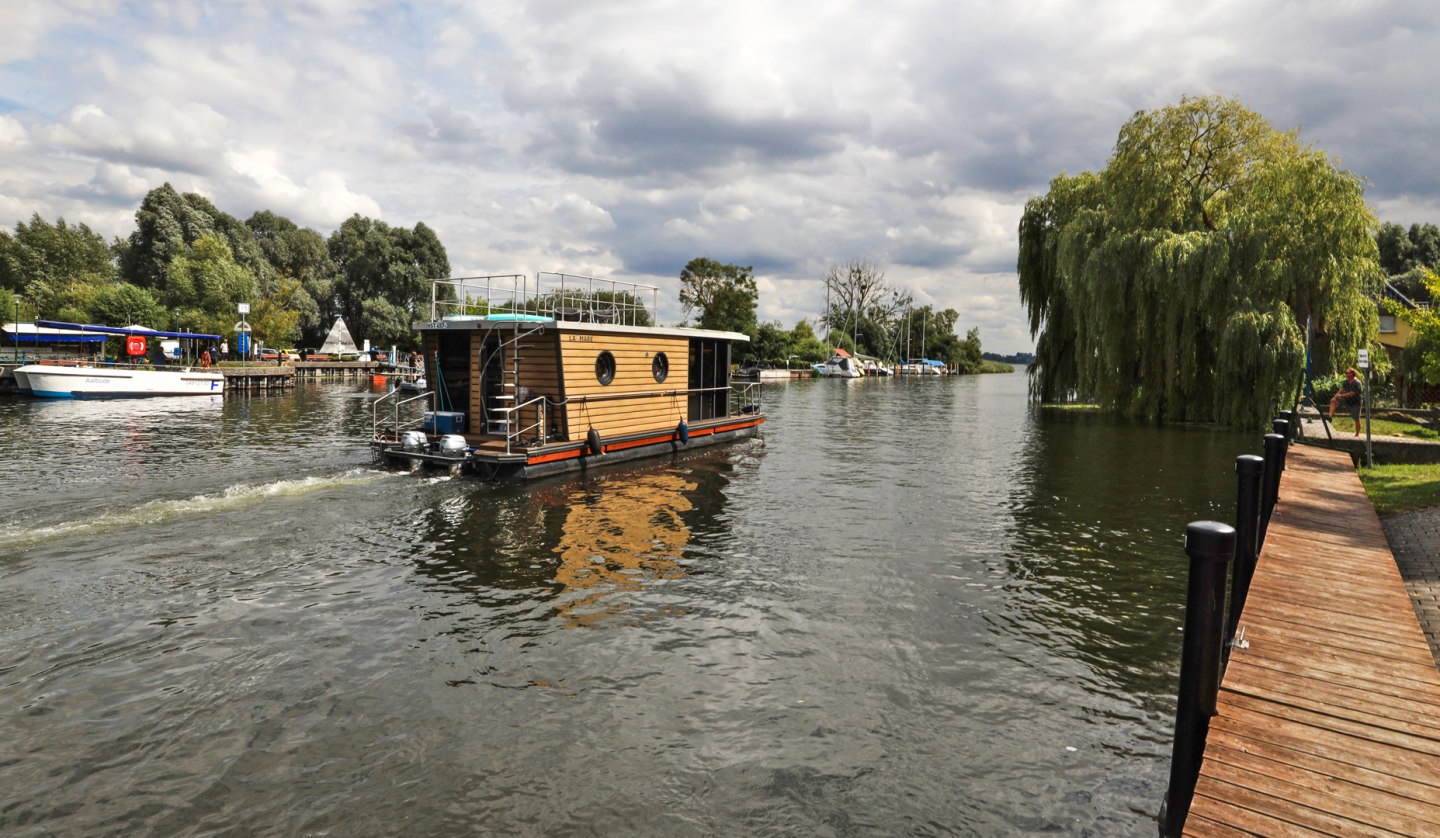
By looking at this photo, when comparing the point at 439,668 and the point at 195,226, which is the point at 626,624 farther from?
the point at 195,226

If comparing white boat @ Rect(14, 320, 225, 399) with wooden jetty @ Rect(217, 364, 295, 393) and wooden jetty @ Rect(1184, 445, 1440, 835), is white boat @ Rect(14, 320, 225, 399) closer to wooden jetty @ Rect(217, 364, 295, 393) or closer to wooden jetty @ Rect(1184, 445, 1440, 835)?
wooden jetty @ Rect(217, 364, 295, 393)

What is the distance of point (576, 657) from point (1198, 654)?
5556 mm

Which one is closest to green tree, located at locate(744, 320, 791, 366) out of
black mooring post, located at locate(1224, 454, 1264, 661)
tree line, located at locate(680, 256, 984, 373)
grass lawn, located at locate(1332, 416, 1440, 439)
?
tree line, located at locate(680, 256, 984, 373)

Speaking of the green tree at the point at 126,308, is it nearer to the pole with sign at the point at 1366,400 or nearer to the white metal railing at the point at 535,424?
the white metal railing at the point at 535,424

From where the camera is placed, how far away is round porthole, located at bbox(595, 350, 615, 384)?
62.3 ft

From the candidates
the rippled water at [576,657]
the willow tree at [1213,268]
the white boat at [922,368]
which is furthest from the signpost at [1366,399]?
the white boat at [922,368]

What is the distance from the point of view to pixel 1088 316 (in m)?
29.7

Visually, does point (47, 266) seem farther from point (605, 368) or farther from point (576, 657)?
point (576, 657)

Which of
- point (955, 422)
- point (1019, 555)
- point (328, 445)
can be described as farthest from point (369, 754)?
point (955, 422)

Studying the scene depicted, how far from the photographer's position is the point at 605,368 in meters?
19.3

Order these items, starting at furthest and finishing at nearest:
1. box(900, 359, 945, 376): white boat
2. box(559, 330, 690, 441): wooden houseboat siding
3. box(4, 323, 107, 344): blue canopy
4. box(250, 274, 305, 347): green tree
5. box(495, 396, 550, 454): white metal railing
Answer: box(900, 359, 945, 376): white boat < box(250, 274, 305, 347): green tree < box(4, 323, 107, 344): blue canopy < box(559, 330, 690, 441): wooden houseboat siding < box(495, 396, 550, 454): white metal railing

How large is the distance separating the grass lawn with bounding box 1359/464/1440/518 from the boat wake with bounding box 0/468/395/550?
18.5m

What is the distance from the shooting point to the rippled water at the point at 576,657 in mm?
5605

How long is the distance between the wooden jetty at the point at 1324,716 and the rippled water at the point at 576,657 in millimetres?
1145
